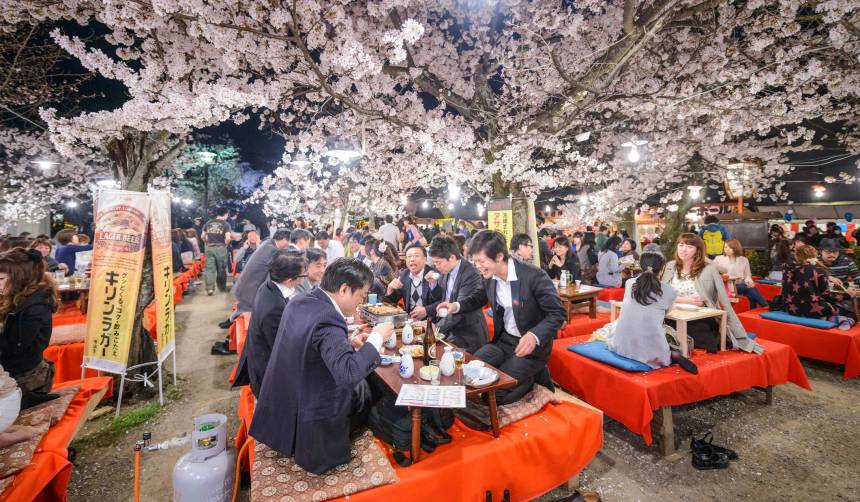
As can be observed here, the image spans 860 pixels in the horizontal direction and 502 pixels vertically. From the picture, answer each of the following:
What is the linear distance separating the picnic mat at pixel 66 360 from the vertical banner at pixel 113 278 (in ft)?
3.30

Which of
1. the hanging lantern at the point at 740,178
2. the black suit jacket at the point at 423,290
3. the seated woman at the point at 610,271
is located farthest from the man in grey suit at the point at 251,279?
the hanging lantern at the point at 740,178

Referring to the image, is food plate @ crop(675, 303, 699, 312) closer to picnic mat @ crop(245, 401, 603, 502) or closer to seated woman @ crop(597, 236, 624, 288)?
picnic mat @ crop(245, 401, 603, 502)

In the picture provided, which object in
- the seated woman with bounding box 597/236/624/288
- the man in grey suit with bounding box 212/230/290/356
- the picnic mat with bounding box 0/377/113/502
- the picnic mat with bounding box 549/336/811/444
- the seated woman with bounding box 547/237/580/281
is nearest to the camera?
the picnic mat with bounding box 0/377/113/502

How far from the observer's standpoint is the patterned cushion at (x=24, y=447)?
106 inches

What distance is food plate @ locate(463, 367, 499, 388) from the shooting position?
9.34 feet

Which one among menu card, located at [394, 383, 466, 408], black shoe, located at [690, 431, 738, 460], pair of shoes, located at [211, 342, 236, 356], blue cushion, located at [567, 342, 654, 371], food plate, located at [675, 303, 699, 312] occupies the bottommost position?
black shoe, located at [690, 431, 738, 460]

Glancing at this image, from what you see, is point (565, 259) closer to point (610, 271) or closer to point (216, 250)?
point (610, 271)

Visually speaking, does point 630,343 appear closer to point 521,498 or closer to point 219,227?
point 521,498

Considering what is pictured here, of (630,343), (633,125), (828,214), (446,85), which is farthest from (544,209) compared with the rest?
(630,343)

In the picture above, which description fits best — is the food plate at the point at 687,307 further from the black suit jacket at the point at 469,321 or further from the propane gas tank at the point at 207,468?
the propane gas tank at the point at 207,468

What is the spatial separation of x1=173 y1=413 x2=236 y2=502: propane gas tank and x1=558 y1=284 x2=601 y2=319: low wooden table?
17.9ft

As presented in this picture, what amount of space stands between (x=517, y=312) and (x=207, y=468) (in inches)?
120

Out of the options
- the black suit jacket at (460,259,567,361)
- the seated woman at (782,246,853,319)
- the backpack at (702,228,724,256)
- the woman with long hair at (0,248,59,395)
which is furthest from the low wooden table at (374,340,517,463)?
the backpack at (702,228,724,256)

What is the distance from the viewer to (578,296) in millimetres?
6691
